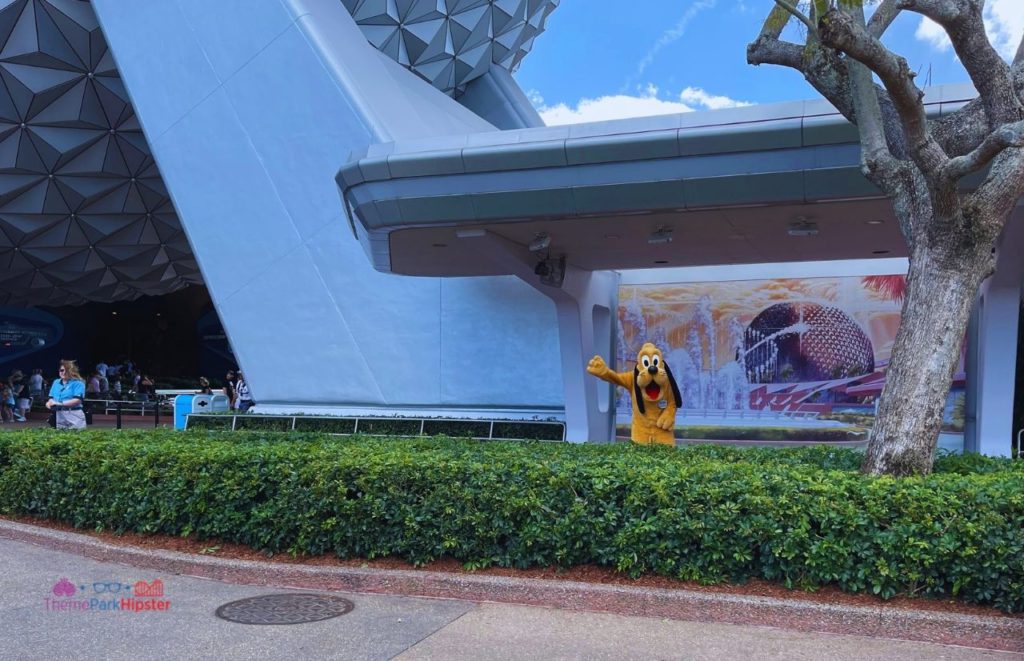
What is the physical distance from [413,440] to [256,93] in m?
12.2

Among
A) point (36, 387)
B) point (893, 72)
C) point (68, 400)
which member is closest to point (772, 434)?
point (893, 72)

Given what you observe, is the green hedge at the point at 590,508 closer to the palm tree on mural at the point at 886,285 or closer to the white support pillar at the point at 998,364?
the white support pillar at the point at 998,364

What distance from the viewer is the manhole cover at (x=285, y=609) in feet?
19.2

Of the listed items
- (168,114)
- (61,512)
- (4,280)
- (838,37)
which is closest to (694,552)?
(838,37)

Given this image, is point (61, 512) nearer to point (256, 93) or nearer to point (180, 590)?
point (180, 590)

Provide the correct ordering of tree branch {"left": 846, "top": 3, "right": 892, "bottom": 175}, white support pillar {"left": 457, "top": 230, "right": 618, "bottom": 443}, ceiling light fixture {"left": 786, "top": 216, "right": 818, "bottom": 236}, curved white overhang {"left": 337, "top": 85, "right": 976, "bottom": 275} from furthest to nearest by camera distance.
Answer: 1. white support pillar {"left": 457, "top": 230, "right": 618, "bottom": 443}
2. ceiling light fixture {"left": 786, "top": 216, "right": 818, "bottom": 236}
3. curved white overhang {"left": 337, "top": 85, "right": 976, "bottom": 275}
4. tree branch {"left": 846, "top": 3, "right": 892, "bottom": 175}

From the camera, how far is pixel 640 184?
11.1 meters

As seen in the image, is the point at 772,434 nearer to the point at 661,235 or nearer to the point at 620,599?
the point at 661,235

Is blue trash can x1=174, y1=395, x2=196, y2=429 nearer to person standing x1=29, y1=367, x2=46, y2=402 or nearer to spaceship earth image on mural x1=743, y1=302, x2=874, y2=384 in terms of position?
spaceship earth image on mural x1=743, y1=302, x2=874, y2=384

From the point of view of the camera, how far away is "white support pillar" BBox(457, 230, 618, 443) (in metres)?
14.6

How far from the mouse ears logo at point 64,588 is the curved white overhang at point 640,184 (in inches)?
273

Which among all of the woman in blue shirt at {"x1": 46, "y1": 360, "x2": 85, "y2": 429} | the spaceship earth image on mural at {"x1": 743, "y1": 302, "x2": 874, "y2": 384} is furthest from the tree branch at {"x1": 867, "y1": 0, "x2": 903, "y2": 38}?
the woman in blue shirt at {"x1": 46, "y1": 360, "x2": 85, "y2": 429}

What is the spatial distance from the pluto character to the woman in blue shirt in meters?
8.41

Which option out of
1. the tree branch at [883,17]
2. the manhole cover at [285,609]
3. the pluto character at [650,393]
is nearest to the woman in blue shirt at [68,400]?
the manhole cover at [285,609]
